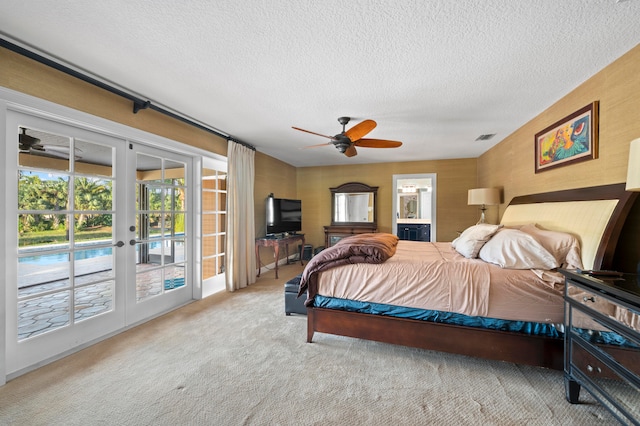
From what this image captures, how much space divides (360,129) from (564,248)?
2.09 meters

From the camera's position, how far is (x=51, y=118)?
2012 mm

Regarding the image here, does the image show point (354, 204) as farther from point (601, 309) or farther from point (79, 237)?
point (79, 237)

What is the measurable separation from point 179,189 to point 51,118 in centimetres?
135

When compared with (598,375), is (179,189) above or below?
above

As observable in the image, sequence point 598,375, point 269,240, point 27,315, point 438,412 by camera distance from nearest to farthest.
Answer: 1. point 598,375
2. point 438,412
3. point 27,315
4. point 269,240

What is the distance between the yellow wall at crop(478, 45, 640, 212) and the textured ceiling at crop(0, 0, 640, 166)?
0.33 feet

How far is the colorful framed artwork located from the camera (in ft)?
6.88

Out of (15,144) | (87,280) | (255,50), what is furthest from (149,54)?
(87,280)

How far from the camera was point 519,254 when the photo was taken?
1963 mm

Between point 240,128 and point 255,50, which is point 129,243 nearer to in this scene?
point 240,128

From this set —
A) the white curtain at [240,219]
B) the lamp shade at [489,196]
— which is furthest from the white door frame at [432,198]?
the white curtain at [240,219]

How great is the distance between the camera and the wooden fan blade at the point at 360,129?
265cm

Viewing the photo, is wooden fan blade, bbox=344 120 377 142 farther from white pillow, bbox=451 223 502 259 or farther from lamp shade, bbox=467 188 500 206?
lamp shade, bbox=467 188 500 206

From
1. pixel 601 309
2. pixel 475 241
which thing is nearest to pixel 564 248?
pixel 475 241
